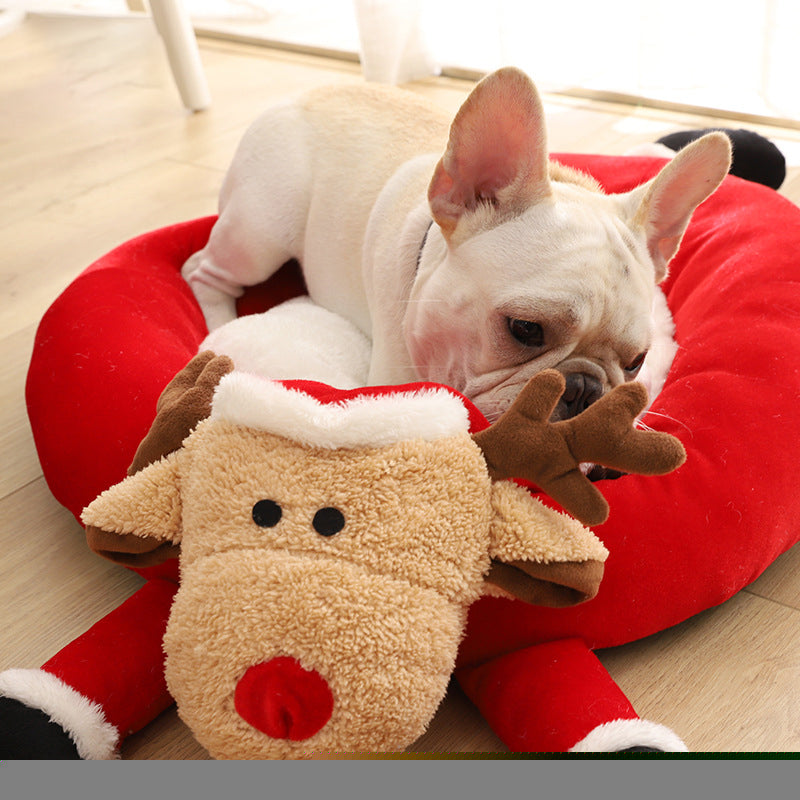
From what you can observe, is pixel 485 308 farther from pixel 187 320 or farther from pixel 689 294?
pixel 187 320

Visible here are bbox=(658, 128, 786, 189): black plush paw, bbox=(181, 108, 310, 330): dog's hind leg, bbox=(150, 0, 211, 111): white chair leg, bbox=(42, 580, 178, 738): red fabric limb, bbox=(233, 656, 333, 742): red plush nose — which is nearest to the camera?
bbox=(233, 656, 333, 742): red plush nose

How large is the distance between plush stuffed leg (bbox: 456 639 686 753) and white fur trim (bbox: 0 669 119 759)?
16.6 inches

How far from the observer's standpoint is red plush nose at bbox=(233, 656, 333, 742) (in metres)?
0.83

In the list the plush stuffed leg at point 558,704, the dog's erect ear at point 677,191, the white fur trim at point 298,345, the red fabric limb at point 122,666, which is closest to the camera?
the plush stuffed leg at point 558,704

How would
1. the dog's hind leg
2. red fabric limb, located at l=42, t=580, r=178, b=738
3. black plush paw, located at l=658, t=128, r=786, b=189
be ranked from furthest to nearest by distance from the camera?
black plush paw, located at l=658, t=128, r=786, b=189, the dog's hind leg, red fabric limb, located at l=42, t=580, r=178, b=738

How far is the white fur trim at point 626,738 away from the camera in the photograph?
92cm

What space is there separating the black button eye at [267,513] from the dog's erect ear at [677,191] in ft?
2.65

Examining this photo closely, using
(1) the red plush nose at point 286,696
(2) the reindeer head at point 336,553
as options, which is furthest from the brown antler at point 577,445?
(1) the red plush nose at point 286,696

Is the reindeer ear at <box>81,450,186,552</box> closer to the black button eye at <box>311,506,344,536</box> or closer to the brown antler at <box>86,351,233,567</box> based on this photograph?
the brown antler at <box>86,351,233,567</box>

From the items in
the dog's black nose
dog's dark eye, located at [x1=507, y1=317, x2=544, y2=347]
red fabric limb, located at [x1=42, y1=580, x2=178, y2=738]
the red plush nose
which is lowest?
red fabric limb, located at [x1=42, y1=580, x2=178, y2=738]

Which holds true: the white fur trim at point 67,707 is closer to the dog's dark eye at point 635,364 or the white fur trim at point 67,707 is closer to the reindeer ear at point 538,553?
the reindeer ear at point 538,553

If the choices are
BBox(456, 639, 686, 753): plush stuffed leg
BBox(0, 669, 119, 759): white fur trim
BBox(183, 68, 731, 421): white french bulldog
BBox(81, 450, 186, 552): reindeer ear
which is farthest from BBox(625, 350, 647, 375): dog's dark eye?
BBox(0, 669, 119, 759): white fur trim

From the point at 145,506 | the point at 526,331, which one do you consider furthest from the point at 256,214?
the point at 145,506

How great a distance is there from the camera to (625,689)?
1131 mm
